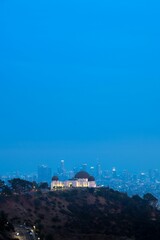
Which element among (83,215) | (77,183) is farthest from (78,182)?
(83,215)

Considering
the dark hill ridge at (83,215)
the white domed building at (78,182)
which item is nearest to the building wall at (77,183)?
the white domed building at (78,182)

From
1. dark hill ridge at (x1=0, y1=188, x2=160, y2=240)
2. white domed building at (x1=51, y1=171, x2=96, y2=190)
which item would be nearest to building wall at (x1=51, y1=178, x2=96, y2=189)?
white domed building at (x1=51, y1=171, x2=96, y2=190)

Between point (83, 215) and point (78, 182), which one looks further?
point (78, 182)

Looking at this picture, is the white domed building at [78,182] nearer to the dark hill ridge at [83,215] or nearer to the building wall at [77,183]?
the building wall at [77,183]

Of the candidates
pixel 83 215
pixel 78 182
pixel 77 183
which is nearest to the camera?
pixel 83 215

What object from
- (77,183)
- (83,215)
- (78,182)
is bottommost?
(83,215)

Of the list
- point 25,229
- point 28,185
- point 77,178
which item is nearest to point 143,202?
point 77,178

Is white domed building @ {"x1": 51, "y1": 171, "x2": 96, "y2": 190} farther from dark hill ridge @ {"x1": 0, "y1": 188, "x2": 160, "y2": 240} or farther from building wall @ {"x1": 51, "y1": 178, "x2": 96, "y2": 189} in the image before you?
dark hill ridge @ {"x1": 0, "y1": 188, "x2": 160, "y2": 240}

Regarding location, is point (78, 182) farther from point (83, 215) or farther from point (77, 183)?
point (83, 215)

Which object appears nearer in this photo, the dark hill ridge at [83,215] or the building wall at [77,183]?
the dark hill ridge at [83,215]
